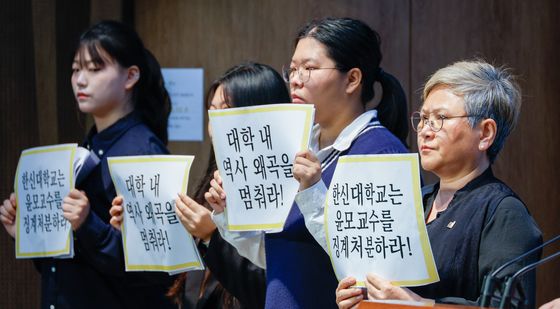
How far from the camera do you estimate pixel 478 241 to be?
8.65ft

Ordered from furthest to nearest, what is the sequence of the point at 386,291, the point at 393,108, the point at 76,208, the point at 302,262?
the point at 76,208 → the point at 393,108 → the point at 302,262 → the point at 386,291

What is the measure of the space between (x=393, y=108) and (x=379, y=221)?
25.3 inches

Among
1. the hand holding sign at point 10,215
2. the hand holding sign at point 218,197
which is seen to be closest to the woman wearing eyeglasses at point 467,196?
the hand holding sign at point 218,197

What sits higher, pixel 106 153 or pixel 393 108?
pixel 393 108

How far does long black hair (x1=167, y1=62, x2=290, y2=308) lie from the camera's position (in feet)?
11.5

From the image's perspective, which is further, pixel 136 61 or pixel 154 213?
pixel 136 61

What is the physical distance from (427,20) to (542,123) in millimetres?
674

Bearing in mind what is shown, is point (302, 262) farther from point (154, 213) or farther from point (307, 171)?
point (154, 213)

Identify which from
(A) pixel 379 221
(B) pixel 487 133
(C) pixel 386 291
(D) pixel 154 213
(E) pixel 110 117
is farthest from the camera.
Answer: (E) pixel 110 117

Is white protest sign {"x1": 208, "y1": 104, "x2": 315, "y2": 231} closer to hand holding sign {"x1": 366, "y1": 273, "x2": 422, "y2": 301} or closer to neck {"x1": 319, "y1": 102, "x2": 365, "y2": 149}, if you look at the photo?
neck {"x1": 319, "y1": 102, "x2": 365, "y2": 149}

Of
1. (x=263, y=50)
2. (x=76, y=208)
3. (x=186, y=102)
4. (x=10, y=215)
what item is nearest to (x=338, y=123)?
(x=76, y=208)

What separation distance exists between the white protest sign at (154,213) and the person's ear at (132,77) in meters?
0.48

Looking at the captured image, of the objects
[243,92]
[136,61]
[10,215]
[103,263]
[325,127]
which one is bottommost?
[103,263]

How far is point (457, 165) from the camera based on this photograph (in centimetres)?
278
